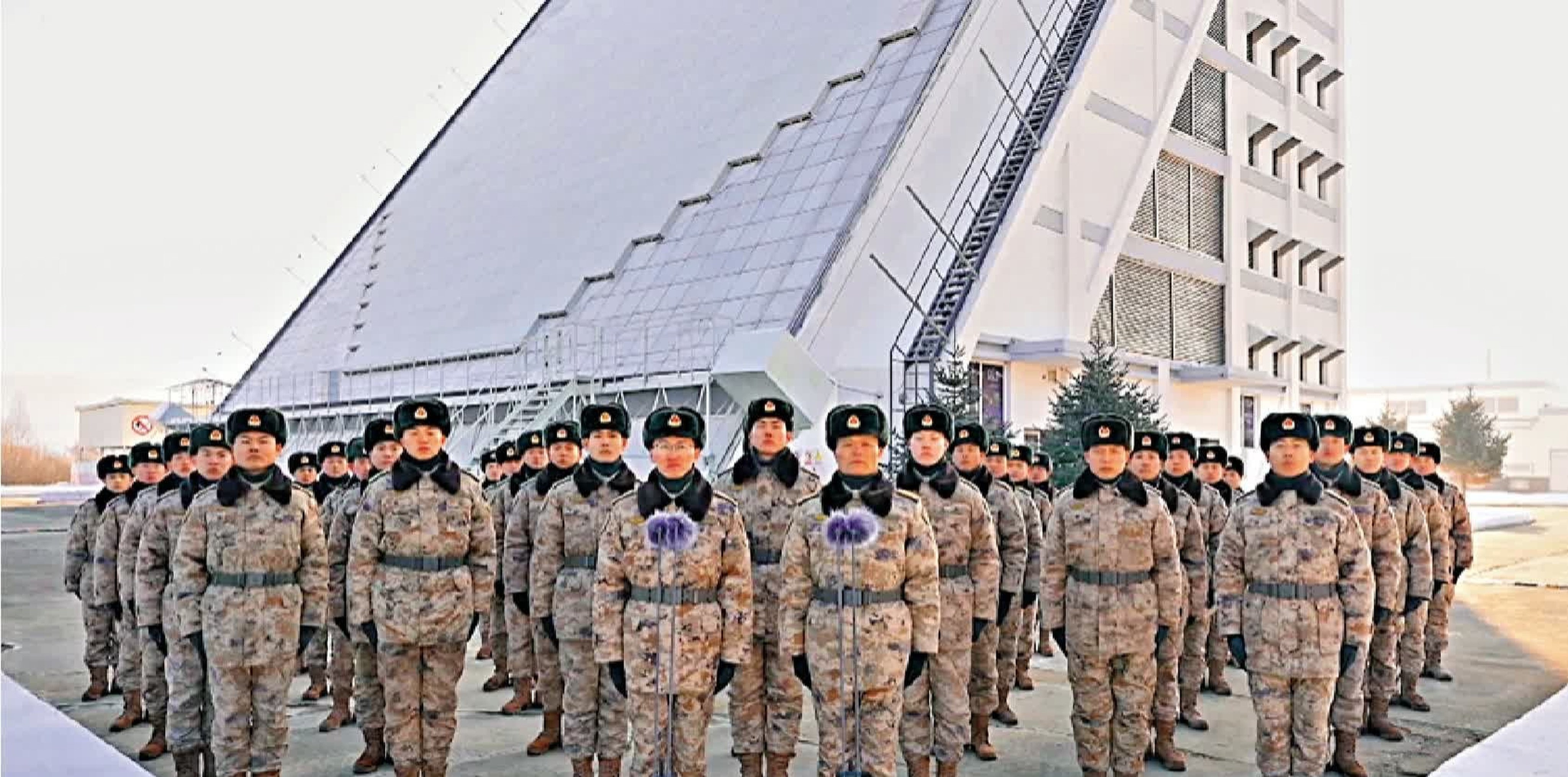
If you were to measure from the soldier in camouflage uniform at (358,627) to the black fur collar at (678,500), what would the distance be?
1.58m

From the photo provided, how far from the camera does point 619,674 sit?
538 cm

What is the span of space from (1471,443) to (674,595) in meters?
42.3

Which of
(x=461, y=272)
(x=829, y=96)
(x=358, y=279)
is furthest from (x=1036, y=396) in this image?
(x=358, y=279)

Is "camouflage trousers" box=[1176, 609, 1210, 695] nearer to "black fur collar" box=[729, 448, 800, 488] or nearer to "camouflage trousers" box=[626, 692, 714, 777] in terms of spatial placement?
"black fur collar" box=[729, 448, 800, 488]

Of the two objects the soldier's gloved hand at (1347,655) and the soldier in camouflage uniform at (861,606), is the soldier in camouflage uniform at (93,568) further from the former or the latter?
the soldier's gloved hand at (1347,655)

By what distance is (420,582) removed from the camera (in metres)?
5.96

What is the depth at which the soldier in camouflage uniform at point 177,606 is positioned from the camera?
6.20 m

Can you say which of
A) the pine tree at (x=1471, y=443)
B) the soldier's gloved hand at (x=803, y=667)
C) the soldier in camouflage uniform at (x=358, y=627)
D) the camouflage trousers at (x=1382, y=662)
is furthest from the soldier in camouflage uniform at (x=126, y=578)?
the pine tree at (x=1471, y=443)

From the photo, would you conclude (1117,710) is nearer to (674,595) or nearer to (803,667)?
(803,667)

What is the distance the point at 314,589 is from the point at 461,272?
854 inches

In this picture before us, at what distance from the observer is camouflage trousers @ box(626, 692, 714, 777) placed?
210 inches

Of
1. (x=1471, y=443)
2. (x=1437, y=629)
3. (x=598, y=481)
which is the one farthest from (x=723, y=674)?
(x=1471, y=443)

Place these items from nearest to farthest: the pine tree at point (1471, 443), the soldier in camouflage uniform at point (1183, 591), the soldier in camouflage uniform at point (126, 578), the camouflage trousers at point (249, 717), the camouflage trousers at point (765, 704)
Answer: the camouflage trousers at point (249, 717), the camouflage trousers at point (765, 704), the soldier in camouflage uniform at point (1183, 591), the soldier in camouflage uniform at point (126, 578), the pine tree at point (1471, 443)

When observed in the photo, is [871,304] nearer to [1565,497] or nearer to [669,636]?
[669,636]
